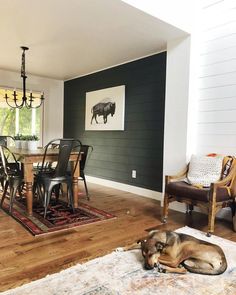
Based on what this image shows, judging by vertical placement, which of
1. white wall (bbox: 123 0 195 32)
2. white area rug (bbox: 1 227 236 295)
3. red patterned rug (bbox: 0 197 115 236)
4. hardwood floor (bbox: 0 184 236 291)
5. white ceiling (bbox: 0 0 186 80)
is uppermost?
white wall (bbox: 123 0 195 32)

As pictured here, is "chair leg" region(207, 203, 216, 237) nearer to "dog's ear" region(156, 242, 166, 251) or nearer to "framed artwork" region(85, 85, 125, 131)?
"dog's ear" region(156, 242, 166, 251)

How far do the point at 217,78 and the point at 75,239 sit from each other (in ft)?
8.33

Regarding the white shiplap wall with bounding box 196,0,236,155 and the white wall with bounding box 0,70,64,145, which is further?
the white wall with bounding box 0,70,64,145

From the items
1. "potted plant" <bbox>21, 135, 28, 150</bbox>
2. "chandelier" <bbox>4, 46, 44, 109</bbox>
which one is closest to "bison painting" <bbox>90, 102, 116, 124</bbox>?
"chandelier" <bbox>4, 46, 44, 109</bbox>

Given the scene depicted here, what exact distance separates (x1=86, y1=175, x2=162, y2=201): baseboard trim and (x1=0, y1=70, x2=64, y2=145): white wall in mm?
1454

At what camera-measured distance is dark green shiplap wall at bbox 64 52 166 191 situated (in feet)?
13.4

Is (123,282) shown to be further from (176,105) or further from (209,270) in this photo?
(176,105)

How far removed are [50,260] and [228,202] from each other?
1913 mm

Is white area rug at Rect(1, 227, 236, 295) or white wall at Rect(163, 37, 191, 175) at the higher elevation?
white wall at Rect(163, 37, 191, 175)

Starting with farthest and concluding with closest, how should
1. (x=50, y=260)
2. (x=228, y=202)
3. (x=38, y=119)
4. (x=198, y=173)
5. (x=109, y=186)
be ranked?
(x=38, y=119) → (x=109, y=186) → (x=198, y=173) → (x=228, y=202) → (x=50, y=260)

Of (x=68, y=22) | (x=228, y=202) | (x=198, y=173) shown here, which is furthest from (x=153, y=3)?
(x=228, y=202)

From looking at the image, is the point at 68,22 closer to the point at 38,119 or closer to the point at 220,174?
the point at 220,174

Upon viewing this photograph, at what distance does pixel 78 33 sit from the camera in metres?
3.38

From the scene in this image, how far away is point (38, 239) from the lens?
2.39 m
